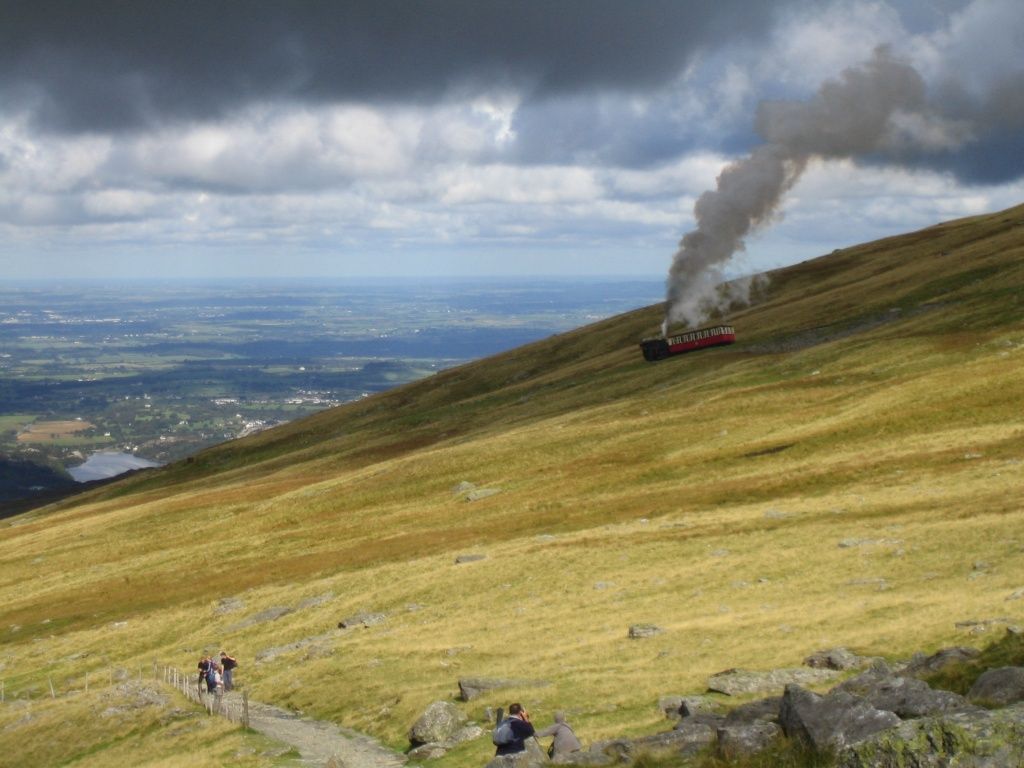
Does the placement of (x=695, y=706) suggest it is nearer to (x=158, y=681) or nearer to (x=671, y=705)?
(x=671, y=705)

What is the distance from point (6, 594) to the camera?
88625 millimetres

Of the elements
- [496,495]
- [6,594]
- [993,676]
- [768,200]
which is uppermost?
[768,200]

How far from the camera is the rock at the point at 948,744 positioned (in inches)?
698

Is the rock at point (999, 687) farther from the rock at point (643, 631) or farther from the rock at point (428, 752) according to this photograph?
the rock at point (643, 631)

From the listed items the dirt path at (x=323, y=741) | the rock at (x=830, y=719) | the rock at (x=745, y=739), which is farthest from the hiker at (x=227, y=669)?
the rock at (x=830, y=719)

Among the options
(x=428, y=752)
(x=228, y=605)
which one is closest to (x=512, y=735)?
(x=428, y=752)

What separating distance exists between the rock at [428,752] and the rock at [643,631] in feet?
42.5

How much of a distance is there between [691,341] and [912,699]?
125 m

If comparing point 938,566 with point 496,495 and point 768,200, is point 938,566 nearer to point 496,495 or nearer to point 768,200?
point 496,495

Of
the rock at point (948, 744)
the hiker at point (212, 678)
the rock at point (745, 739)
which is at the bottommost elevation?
the hiker at point (212, 678)

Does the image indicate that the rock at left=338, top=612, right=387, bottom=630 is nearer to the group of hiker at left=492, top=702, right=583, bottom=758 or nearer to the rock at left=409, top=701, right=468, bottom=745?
the rock at left=409, top=701, right=468, bottom=745

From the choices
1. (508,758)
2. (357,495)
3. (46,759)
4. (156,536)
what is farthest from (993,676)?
(156,536)

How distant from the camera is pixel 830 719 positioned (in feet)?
69.3

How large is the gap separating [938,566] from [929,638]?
1189 cm
